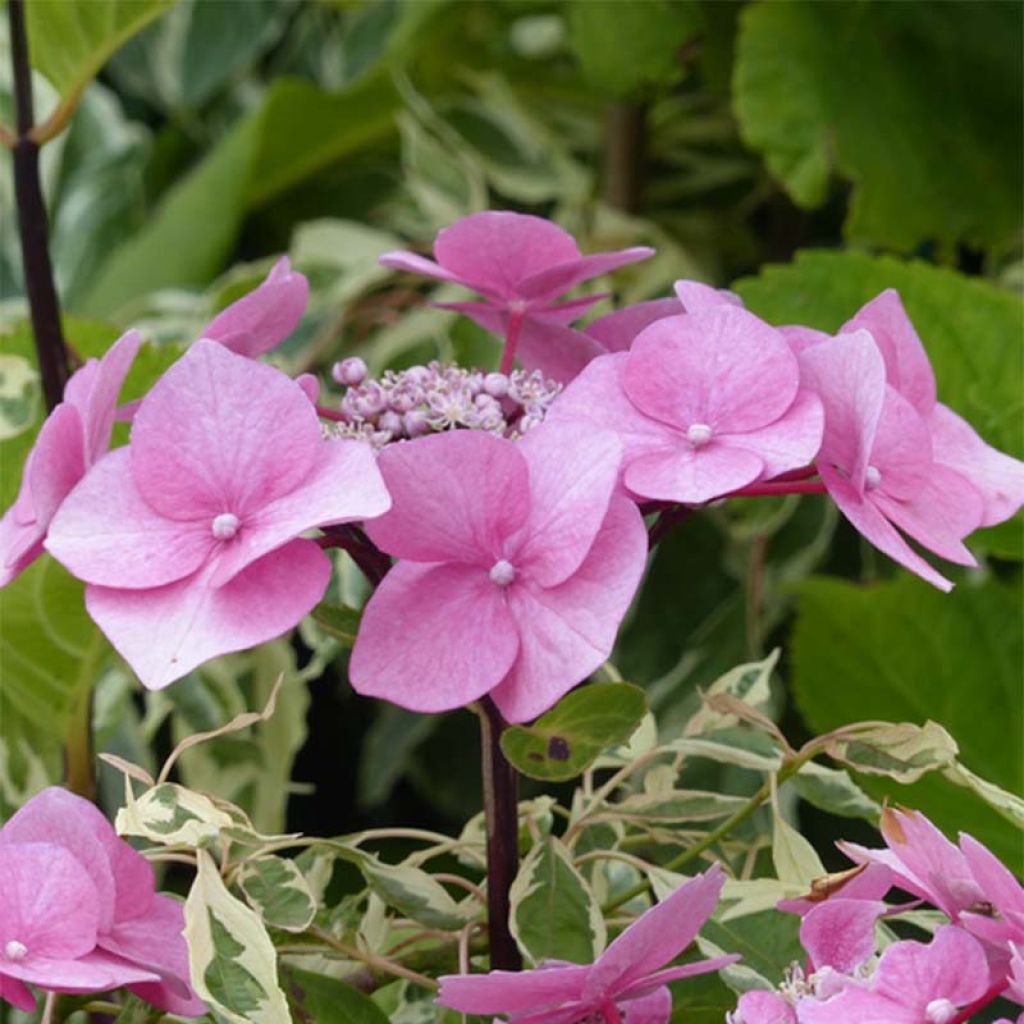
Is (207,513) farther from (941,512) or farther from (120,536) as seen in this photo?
(941,512)

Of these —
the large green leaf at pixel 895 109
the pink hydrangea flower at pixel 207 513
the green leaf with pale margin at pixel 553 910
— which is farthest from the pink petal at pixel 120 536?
the large green leaf at pixel 895 109

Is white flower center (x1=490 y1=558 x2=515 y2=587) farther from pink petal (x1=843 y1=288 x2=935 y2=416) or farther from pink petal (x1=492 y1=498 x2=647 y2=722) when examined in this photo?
pink petal (x1=843 y1=288 x2=935 y2=416)

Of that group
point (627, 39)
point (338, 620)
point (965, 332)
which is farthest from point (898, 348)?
point (627, 39)

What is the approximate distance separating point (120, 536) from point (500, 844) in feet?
0.36

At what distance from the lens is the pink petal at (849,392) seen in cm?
33

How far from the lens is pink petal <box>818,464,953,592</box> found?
1.10 feet

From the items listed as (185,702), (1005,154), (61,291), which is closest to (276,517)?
(185,702)

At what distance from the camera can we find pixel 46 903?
32 cm

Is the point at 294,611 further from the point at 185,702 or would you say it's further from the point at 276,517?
the point at 185,702

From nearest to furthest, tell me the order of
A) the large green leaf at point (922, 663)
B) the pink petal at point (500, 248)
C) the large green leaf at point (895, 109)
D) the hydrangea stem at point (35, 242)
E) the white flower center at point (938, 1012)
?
1. the white flower center at point (938, 1012)
2. the pink petal at point (500, 248)
3. the hydrangea stem at point (35, 242)
4. the large green leaf at point (922, 663)
5. the large green leaf at point (895, 109)

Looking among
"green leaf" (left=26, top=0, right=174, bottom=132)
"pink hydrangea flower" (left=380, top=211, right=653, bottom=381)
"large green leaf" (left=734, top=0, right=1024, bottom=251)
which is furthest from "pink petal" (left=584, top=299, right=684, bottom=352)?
"large green leaf" (left=734, top=0, right=1024, bottom=251)

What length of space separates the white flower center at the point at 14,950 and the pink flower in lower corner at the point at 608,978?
0.25ft

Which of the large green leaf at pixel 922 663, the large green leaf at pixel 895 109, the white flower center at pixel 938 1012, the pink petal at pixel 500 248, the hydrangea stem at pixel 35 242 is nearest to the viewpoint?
the white flower center at pixel 938 1012

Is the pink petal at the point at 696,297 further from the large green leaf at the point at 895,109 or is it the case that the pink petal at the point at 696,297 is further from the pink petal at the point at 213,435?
the large green leaf at the point at 895,109
